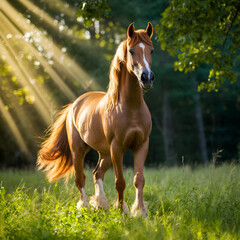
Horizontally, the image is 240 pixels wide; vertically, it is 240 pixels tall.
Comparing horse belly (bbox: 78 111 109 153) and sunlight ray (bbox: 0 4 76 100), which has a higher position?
sunlight ray (bbox: 0 4 76 100)

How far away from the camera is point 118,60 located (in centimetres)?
435

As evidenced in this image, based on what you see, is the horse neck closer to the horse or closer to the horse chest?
the horse

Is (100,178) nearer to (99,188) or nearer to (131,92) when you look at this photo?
(99,188)

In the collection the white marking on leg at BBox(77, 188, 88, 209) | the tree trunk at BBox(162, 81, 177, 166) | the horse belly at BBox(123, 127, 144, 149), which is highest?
the horse belly at BBox(123, 127, 144, 149)

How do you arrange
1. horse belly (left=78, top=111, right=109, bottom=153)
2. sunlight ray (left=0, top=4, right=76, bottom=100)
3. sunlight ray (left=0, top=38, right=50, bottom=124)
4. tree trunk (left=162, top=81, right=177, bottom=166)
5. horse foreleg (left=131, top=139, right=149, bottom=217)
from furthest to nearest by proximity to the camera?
tree trunk (left=162, top=81, right=177, bottom=166) < sunlight ray (left=0, top=4, right=76, bottom=100) < sunlight ray (left=0, top=38, right=50, bottom=124) < horse belly (left=78, top=111, right=109, bottom=153) < horse foreleg (left=131, top=139, right=149, bottom=217)

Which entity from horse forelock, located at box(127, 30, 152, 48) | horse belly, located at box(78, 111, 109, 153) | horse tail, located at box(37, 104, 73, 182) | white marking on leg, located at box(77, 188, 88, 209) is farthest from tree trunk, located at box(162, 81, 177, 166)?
horse forelock, located at box(127, 30, 152, 48)

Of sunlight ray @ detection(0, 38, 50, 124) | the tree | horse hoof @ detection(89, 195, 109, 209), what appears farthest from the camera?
sunlight ray @ detection(0, 38, 50, 124)

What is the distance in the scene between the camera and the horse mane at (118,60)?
3.99 metres

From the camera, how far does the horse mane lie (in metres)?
3.99

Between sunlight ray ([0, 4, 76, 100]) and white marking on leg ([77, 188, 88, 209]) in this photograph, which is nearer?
white marking on leg ([77, 188, 88, 209])

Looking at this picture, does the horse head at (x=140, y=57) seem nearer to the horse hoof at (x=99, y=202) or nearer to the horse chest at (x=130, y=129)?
the horse chest at (x=130, y=129)

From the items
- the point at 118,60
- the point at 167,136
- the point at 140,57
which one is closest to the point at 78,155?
the point at 118,60

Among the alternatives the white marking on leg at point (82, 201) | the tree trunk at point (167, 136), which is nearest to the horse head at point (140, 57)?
the white marking on leg at point (82, 201)

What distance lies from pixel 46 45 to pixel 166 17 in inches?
309
